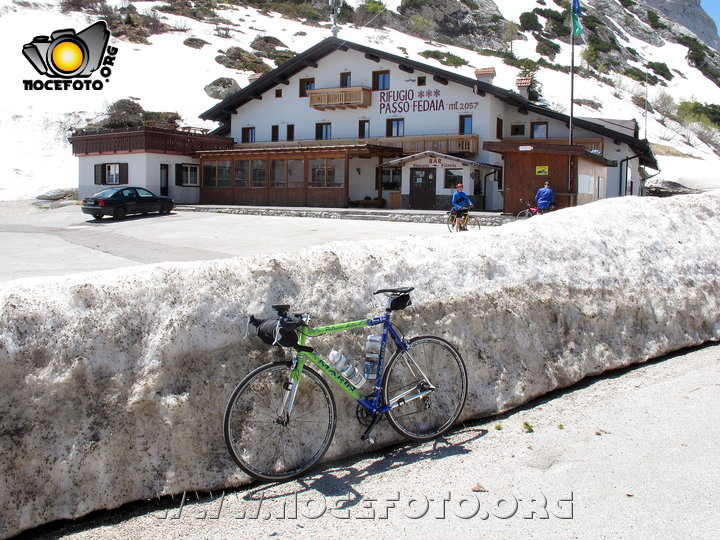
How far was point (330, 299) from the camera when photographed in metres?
4.73

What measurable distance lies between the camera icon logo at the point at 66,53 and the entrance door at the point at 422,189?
85.7 ft

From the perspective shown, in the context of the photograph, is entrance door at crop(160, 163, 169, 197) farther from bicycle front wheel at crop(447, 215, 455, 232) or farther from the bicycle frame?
the bicycle frame

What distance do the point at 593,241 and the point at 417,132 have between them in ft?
110

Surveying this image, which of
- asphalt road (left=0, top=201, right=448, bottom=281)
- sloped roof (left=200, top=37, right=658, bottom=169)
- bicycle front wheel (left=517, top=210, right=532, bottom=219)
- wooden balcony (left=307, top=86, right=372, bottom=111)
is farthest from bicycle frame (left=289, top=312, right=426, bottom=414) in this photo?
wooden balcony (left=307, top=86, right=372, bottom=111)

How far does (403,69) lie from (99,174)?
770 inches

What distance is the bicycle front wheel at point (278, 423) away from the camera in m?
4.04

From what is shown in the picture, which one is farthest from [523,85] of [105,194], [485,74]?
[105,194]

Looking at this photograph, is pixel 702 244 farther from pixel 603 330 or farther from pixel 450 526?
pixel 450 526

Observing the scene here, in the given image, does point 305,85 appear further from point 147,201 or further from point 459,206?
point 459,206

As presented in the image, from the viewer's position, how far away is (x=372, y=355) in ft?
14.8

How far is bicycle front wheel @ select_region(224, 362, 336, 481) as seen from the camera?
4.04 metres

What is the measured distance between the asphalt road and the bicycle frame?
553 cm

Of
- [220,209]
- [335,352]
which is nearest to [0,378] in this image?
[335,352]
